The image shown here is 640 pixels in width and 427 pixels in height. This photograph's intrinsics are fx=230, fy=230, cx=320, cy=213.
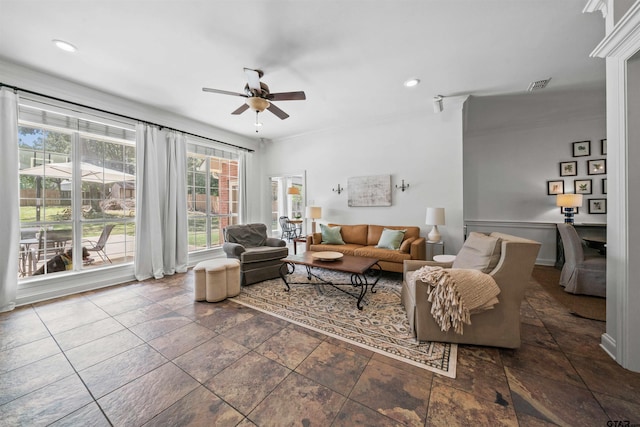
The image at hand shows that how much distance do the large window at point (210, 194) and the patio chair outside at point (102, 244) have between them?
4.03 feet

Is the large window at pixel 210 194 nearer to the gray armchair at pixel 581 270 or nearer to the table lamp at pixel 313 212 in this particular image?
the table lamp at pixel 313 212

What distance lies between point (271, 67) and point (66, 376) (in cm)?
333

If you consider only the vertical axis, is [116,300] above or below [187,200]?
below

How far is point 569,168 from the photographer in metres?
4.19

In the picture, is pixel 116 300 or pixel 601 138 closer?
pixel 116 300

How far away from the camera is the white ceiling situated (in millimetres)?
1948

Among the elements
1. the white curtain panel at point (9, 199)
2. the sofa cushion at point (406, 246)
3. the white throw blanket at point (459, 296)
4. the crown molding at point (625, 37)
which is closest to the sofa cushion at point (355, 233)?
the sofa cushion at point (406, 246)

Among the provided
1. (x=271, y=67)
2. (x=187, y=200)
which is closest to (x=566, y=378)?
(x=271, y=67)

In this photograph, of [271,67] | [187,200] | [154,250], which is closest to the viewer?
[271,67]

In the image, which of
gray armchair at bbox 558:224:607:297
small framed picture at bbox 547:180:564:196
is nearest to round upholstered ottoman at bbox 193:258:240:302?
gray armchair at bbox 558:224:607:297

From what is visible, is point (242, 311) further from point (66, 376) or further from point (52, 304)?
point (52, 304)

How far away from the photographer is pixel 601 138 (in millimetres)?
3998

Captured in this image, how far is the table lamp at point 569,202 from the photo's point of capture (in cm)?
383

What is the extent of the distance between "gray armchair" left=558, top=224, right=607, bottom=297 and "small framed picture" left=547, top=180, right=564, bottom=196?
1.74 meters
